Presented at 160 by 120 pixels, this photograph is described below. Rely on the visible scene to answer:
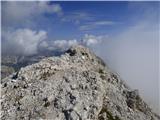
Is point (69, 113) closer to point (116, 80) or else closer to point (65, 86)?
point (65, 86)

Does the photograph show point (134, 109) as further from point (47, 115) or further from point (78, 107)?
point (47, 115)

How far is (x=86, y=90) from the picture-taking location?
2379 inches

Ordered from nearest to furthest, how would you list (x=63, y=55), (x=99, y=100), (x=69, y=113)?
(x=69, y=113)
(x=99, y=100)
(x=63, y=55)

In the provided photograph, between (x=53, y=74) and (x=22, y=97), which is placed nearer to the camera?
(x=22, y=97)

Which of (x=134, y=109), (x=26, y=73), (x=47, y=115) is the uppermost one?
(x=26, y=73)

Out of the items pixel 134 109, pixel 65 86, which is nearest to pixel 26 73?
pixel 65 86

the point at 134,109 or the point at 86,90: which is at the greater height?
the point at 86,90

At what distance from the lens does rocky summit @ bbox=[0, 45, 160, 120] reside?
5527 centimetres

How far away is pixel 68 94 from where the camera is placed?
58.5 meters

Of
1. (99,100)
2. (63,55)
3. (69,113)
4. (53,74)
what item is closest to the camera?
(69,113)

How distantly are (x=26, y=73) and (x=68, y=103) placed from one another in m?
14.5

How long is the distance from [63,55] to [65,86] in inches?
621

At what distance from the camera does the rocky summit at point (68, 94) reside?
181ft

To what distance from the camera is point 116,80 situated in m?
76.0
